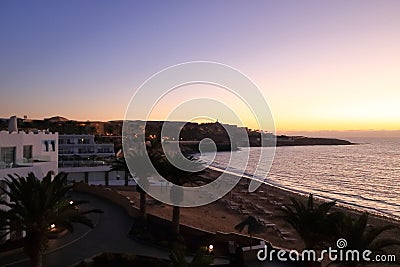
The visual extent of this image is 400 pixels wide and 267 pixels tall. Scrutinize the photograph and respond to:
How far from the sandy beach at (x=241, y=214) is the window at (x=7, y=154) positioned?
11.6 metres

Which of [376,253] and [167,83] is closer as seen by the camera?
[376,253]

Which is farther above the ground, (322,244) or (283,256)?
(322,244)

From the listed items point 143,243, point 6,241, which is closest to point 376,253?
point 143,243

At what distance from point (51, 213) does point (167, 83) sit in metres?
18.7

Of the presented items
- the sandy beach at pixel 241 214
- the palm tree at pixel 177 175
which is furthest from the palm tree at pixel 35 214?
the sandy beach at pixel 241 214

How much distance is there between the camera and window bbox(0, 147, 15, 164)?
18.4m

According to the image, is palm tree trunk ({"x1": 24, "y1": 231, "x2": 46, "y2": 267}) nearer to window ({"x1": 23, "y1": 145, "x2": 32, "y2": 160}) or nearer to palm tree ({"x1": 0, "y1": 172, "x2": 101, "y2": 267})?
palm tree ({"x1": 0, "y1": 172, "x2": 101, "y2": 267})

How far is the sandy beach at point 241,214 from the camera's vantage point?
28.5 m

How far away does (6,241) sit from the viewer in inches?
659

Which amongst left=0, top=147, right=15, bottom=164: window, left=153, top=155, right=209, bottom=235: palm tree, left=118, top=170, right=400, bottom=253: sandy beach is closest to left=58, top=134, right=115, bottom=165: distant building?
left=118, top=170, right=400, bottom=253: sandy beach

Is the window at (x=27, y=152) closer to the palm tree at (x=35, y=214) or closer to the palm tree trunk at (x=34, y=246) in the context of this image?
the palm tree at (x=35, y=214)

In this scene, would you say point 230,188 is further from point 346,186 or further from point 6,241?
point 6,241

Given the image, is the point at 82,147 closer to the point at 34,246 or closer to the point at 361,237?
the point at 34,246

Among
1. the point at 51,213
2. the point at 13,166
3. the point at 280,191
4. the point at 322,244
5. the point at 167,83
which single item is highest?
the point at 167,83
